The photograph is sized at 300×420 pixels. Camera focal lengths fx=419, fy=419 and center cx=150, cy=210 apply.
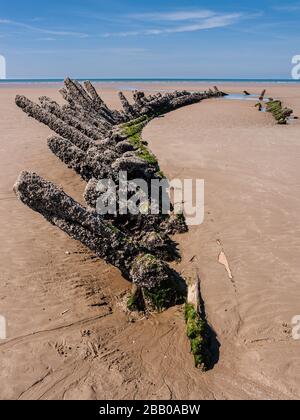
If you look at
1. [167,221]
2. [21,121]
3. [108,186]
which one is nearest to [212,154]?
[167,221]

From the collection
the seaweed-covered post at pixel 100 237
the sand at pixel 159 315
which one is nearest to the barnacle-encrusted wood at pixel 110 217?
the seaweed-covered post at pixel 100 237

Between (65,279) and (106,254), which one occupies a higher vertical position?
(106,254)

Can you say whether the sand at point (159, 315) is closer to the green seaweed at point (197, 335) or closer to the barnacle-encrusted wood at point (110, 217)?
the green seaweed at point (197, 335)

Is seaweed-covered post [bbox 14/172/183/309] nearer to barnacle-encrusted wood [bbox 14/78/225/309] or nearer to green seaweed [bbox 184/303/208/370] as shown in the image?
barnacle-encrusted wood [bbox 14/78/225/309]

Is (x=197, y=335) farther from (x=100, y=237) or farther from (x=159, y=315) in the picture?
(x=100, y=237)

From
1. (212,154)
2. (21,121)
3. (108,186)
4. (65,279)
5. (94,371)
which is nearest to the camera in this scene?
(94,371)

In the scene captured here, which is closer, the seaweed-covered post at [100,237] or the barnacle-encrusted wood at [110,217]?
the seaweed-covered post at [100,237]

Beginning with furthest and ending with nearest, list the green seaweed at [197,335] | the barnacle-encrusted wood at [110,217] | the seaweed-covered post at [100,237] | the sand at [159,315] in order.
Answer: the barnacle-encrusted wood at [110,217] < the seaweed-covered post at [100,237] < the green seaweed at [197,335] < the sand at [159,315]

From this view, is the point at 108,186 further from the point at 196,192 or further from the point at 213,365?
the point at 196,192

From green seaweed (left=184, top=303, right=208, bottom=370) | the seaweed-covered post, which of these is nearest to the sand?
green seaweed (left=184, top=303, right=208, bottom=370)
